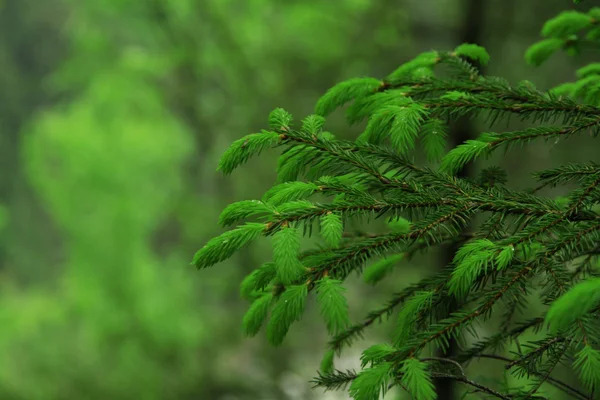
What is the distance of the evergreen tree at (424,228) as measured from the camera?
1135 mm

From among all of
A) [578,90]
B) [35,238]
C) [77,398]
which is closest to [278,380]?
[77,398]

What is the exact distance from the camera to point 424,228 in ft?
4.09

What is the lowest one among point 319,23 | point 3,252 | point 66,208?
point 319,23

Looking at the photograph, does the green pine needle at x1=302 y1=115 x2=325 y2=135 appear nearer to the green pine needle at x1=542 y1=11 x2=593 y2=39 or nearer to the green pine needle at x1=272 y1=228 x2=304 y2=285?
the green pine needle at x1=272 y1=228 x2=304 y2=285

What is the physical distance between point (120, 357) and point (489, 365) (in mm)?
4781

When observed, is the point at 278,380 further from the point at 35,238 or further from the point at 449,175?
the point at 35,238

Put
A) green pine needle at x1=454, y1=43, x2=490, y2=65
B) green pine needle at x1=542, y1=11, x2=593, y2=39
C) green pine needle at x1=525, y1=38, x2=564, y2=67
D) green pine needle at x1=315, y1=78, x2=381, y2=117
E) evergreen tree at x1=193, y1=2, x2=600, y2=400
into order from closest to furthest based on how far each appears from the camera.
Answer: evergreen tree at x1=193, y1=2, x2=600, y2=400, green pine needle at x1=315, y1=78, x2=381, y2=117, green pine needle at x1=454, y1=43, x2=490, y2=65, green pine needle at x1=542, y1=11, x2=593, y2=39, green pine needle at x1=525, y1=38, x2=564, y2=67

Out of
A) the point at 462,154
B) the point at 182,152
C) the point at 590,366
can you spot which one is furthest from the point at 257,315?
the point at 182,152

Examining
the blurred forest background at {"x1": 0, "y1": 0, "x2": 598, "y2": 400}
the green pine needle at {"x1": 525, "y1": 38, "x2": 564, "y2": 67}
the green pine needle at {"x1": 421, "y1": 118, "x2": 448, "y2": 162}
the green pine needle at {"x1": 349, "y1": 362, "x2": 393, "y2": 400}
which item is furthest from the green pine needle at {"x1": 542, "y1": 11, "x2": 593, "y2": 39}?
the blurred forest background at {"x1": 0, "y1": 0, "x2": 598, "y2": 400}

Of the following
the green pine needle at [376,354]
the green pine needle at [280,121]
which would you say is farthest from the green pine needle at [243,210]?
the green pine needle at [376,354]

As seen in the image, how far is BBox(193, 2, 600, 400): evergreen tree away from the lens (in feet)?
3.72

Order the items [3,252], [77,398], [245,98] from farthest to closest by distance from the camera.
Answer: [3,252]
[77,398]
[245,98]

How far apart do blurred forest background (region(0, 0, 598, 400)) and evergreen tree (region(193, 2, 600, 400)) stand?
3.34 metres

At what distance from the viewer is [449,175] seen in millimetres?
1406
